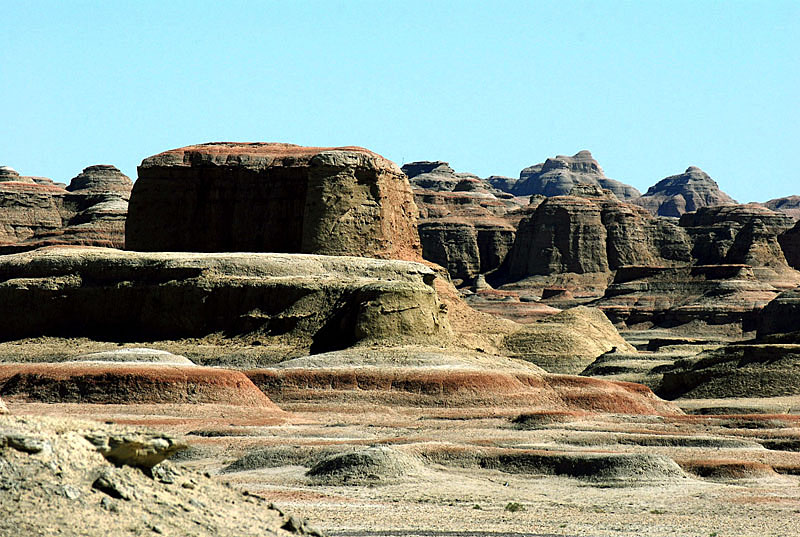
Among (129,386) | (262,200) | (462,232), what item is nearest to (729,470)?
(129,386)

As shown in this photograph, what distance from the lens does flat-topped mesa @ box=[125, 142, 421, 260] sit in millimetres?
68375

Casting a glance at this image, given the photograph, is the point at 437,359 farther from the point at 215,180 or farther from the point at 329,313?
the point at 215,180

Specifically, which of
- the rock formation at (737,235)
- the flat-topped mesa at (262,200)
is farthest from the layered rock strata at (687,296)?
the flat-topped mesa at (262,200)

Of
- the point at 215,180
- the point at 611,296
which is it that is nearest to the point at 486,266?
the point at 611,296

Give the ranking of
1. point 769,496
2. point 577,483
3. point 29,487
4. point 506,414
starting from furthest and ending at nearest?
1. point 506,414
2. point 577,483
3. point 769,496
4. point 29,487

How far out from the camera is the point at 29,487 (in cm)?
1466

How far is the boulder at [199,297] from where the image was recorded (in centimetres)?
5588

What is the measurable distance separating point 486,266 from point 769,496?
13746 cm

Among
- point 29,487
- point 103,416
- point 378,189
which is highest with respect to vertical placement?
point 378,189

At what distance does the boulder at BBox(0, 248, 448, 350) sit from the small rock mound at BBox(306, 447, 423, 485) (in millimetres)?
24221

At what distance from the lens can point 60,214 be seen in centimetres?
14775

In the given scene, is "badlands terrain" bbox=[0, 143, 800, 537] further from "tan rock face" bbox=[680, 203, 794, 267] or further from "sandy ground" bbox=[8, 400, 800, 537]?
"tan rock face" bbox=[680, 203, 794, 267]

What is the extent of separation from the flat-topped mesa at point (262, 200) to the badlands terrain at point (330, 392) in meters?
0.12

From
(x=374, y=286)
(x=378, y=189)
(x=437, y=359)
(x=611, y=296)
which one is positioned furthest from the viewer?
(x=611, y=296)
